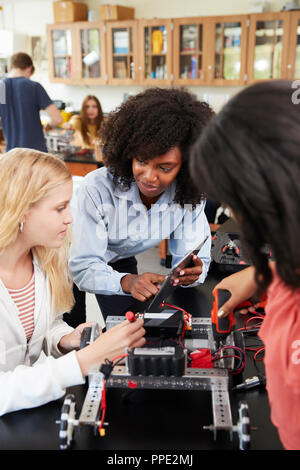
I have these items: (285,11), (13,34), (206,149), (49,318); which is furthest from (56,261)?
(13,34)

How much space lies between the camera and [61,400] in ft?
3.00

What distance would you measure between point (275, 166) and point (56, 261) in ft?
2.92

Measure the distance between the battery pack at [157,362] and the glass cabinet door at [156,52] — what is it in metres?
4.27

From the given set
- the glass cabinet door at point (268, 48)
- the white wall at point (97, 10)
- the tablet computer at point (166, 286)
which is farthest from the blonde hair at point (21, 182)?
the glass cabinet door at point (268, 48)

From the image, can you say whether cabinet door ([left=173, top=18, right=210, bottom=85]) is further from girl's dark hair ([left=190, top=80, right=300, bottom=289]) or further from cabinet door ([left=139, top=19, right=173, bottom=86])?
girl's dark hair ([left=190, top=80, right=300, bottom=289])

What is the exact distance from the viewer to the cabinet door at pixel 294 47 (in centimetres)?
402

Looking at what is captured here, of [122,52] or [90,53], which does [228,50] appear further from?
[90,53]

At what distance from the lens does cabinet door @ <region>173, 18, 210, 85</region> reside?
4422 mm

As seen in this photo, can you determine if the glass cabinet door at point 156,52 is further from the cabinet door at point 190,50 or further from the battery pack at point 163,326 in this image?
the battery pack at point 163,326

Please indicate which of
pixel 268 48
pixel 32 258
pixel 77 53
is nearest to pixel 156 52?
pixel 77 53

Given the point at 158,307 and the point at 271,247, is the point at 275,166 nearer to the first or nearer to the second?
the point at 271,247

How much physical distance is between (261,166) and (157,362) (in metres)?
0.47

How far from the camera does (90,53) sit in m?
4.94

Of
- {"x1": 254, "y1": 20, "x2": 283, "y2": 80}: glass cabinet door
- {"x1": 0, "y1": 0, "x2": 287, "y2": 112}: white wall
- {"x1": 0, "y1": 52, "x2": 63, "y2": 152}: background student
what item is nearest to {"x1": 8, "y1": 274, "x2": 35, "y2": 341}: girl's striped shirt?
{"x1": 0, "y1": 52, "x2": 63, "y2": 152}: background student
